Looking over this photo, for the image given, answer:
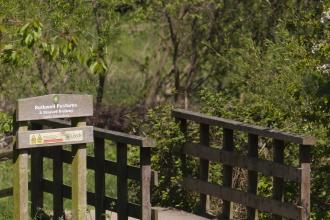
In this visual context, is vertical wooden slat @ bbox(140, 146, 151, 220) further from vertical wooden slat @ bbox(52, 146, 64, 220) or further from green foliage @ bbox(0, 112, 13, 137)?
green foliage @ bbox(0, 112, 13, 137)

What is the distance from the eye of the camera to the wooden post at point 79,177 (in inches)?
370

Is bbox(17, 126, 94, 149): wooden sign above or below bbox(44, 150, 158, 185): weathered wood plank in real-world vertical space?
above

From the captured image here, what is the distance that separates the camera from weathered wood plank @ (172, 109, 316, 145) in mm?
9328

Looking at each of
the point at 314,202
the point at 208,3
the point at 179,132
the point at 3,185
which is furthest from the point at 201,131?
the point at 208,3

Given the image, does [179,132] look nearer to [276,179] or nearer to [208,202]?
[208,202]

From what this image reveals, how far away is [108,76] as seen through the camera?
18.1m

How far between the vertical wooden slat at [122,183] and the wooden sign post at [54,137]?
38 centimetres

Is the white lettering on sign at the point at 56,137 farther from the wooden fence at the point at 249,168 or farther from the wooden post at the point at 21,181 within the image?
the wooden fence at the point at 249,168

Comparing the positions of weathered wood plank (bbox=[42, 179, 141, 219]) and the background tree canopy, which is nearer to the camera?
weathered wood plank (bbox=[42, 179, 141, 219])

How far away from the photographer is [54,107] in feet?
30.2

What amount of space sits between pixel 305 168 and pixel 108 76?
8954mm

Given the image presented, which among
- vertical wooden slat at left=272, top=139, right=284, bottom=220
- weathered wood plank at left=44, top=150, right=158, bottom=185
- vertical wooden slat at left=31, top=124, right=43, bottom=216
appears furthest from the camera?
vertical wooden slat at left=31, top=124, right=43, bottom=216

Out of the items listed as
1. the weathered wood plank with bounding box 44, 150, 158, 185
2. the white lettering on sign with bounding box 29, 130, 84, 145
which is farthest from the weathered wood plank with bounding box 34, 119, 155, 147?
the white lettering on sign with bounding box 29, 130, 84, 145

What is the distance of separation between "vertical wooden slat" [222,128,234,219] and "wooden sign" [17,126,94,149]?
154 centimetres
